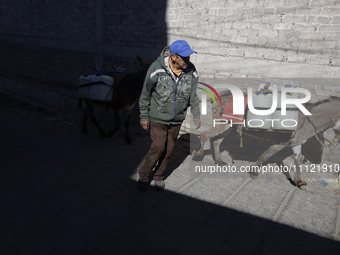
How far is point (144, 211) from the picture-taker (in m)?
3.48

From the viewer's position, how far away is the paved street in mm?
2920

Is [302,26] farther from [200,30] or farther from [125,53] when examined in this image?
[125,53]

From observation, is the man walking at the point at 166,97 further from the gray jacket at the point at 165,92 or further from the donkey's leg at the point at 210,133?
the donkey's leg at the point at 210,133

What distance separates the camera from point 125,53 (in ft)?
22.0

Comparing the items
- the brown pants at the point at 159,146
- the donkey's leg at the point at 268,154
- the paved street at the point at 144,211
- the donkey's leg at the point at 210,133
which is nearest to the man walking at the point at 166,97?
the brown pants at the point at 159,146

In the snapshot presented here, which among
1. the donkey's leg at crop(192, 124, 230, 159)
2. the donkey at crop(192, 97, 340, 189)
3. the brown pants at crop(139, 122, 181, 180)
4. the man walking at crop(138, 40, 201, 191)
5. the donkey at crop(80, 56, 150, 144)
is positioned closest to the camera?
the man walking at crop(138, 40, 201, 191)

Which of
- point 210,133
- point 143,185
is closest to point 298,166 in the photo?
point 210,133

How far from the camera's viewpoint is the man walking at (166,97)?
3488 mm

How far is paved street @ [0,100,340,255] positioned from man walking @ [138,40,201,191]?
622 mm

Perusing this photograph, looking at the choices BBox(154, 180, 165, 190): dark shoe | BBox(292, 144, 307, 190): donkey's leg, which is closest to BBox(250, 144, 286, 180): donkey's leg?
BBox(292, 144, 307, 190): donkey's leg

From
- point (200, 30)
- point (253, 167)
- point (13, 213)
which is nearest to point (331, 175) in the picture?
point (253, 167)

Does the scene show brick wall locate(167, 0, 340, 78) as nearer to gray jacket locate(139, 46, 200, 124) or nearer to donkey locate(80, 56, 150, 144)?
donkey locate(80, 56, 150, 144)

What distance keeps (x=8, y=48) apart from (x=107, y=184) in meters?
9.03

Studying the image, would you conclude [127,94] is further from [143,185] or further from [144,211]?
[144,211]
